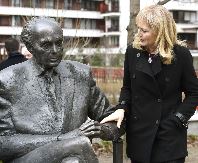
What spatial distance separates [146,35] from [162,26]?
12cm

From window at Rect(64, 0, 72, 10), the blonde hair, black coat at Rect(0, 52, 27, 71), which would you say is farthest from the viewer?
window at Rect(64, 0, 72, 10)

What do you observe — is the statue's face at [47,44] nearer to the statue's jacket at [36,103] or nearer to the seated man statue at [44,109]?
the seated man statue at [44,109]

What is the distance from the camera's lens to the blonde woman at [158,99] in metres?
3.57

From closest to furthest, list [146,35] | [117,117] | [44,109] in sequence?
[44,109]
[117,117]
[146,35]

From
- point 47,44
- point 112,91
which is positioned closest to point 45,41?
point 47,44

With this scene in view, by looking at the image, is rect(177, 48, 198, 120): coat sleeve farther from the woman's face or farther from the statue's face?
the statue's face

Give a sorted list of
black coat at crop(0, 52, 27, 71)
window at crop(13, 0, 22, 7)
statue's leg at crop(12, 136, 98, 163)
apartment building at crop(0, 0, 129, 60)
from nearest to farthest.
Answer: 1. statue's leg at crop(12, 136, 98, 163)
2. black coat at crop(0, 52, 27, 71)
3. window at crop(13, 0, 22, 7)
4. apartment building at crop(0, 0, 129, 60)

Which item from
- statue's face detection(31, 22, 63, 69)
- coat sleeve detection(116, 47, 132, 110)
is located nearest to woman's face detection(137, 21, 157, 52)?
coat sleeve detection(116, 47, 132, 110)

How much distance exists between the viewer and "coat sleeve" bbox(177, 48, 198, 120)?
11.8 feet

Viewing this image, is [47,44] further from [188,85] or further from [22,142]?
[188,85]

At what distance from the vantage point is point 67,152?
8.96ft

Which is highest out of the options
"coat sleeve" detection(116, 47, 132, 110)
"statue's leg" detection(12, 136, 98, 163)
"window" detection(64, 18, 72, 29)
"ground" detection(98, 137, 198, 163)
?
"coat sleeve" detection(116, 47, 132, 110)

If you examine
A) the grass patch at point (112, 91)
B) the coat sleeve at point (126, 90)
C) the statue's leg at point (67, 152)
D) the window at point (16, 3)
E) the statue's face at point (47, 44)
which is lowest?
the grass patch at point (112, 91)

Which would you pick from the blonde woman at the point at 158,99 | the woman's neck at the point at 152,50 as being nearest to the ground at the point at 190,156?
the blonde woman at the point at 158,99
